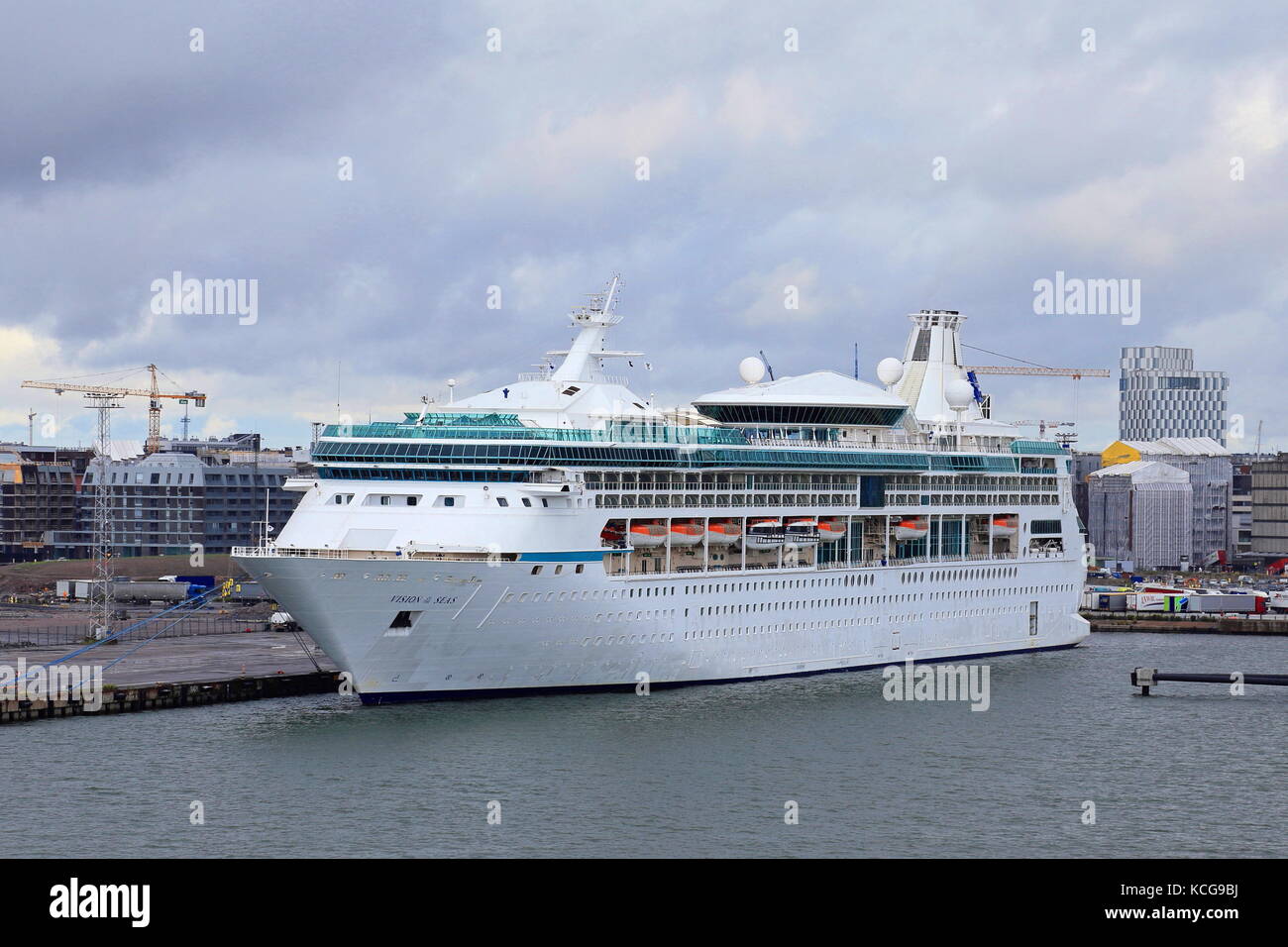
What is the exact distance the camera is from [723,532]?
5734cm

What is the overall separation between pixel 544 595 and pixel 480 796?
39.0 feet

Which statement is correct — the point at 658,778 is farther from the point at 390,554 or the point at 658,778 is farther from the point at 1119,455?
the point at 1119,455

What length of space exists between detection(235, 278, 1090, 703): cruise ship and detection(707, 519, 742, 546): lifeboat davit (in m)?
0.08

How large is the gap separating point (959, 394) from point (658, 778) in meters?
33.9

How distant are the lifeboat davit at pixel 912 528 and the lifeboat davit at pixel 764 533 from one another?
6980 millimetres

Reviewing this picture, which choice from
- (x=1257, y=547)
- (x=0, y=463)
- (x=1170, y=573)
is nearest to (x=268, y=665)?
(x=0, y=463)

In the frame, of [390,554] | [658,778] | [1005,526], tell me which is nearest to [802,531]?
[1005,526]

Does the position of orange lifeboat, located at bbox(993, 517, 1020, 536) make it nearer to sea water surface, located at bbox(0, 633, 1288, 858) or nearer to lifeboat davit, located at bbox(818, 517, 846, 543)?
lifeboat davit, located at bbox(818, 517, 846, 543)

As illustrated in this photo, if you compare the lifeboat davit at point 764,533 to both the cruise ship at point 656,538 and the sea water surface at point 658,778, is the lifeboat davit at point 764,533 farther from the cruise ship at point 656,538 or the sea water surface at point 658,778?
the sea water surface at point 658,778
